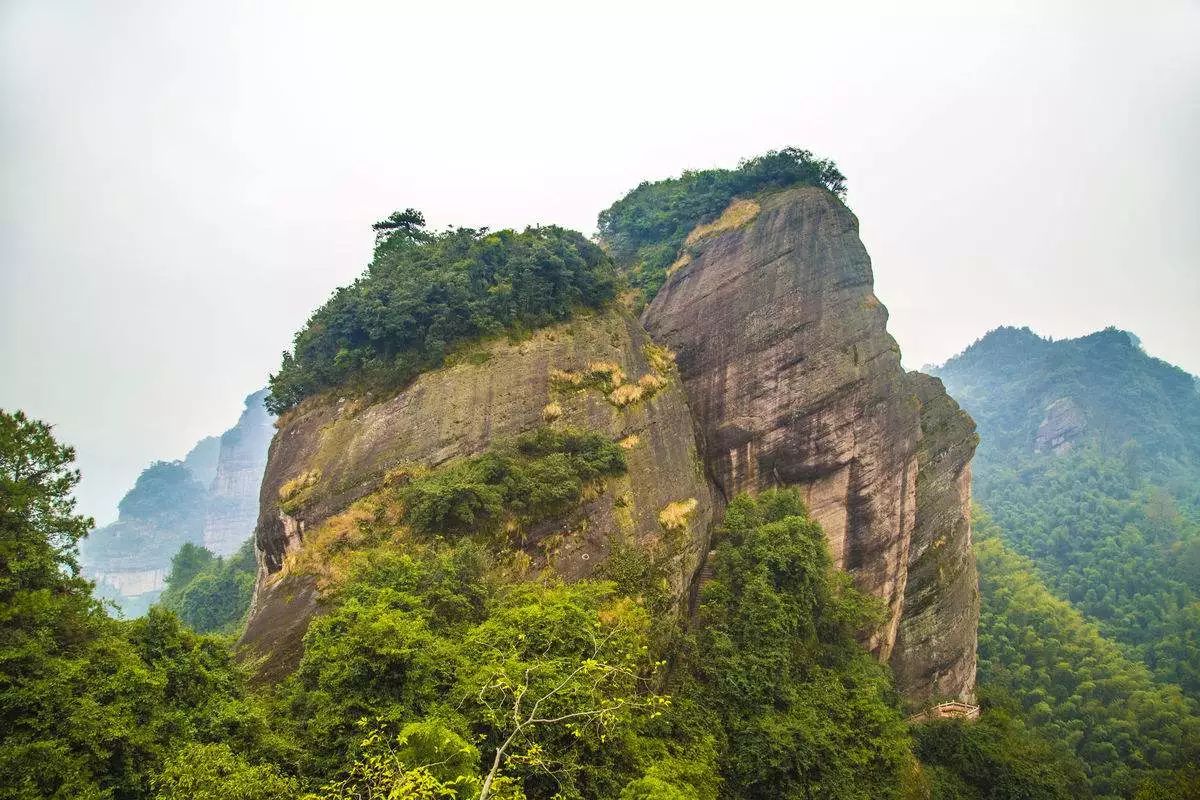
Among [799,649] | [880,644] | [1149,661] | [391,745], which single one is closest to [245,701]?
[391,745]

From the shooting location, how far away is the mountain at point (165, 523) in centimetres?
14038

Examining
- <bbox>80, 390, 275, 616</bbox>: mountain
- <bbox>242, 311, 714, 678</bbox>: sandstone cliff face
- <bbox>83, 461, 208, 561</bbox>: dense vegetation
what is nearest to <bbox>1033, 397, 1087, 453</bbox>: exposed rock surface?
<bbox>242, 311, 714, 678</bbox>: sandstone cliff face

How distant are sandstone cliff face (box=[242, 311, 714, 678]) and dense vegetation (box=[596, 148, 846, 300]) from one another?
12.9 meters

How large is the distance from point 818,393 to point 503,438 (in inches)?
562

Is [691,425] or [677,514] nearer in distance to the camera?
[677,514]

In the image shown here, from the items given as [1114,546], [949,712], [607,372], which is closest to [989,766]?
[949,712]

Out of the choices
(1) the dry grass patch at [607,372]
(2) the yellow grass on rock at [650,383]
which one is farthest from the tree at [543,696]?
(2) the yellow grass on rock at [650,383]

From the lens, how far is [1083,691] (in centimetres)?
3378

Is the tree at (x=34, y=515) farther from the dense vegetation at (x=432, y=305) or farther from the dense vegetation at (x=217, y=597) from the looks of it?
the dense vegetation at (x=217, y=597)

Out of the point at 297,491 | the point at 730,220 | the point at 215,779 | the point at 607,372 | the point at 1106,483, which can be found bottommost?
the point at 215,779

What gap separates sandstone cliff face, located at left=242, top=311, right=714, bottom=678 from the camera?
17406 millimetres

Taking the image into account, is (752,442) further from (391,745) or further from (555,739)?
(391,745)

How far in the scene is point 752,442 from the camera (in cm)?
2444

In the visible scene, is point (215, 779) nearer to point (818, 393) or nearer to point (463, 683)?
point (463, 683)
